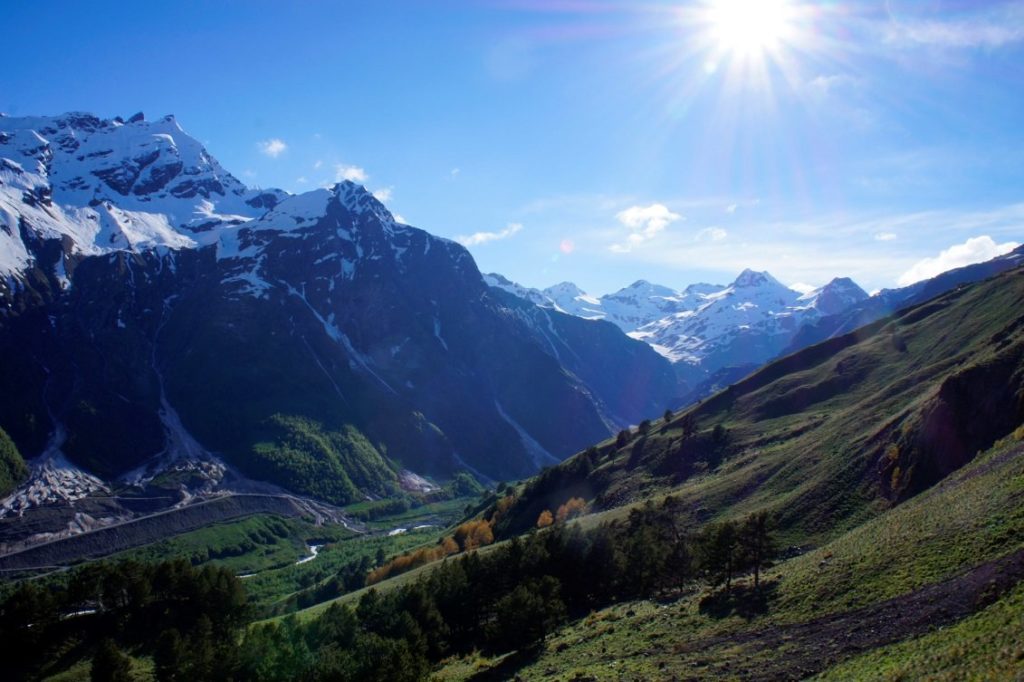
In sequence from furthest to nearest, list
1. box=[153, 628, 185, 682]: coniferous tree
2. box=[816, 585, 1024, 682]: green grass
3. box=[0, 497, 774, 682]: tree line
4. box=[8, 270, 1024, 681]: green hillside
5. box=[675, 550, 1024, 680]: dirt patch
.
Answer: box=[153, 628, 185, 682]: coniferous tree < box=[0, 497, 774, 682]: tree line < box=[8, 270, 1024, 681]: green hillside < box=[675, 550, 1024, 680]: dirt patch < box=[816, 585, 1024, 682]: green grass

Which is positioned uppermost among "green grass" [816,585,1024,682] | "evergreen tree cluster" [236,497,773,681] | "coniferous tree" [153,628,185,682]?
"coniferous tree" [153,628,185,682]

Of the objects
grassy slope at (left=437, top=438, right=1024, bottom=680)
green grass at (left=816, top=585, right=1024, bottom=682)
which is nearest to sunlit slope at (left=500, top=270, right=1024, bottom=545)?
grassy slope at (left=437, top=438, right=1024, bottom=680)

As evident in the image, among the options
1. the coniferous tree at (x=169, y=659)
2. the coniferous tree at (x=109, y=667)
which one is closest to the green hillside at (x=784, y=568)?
the coniferous tree at (x=169, y=659)

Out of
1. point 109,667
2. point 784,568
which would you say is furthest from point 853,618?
point 109,667

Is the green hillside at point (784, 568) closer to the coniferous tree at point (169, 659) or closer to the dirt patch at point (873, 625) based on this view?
the dirt patch at point (873, 625)

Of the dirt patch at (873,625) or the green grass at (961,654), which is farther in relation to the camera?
the dirt patch at (873,625)

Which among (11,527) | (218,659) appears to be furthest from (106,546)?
(218,659)

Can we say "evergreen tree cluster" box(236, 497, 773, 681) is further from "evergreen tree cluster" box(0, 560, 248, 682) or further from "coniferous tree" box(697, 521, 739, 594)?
"evergreen tree cluster" box(0, 560, 248, 682)

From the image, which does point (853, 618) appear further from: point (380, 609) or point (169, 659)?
point (169, 659)

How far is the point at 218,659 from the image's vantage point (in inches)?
2475

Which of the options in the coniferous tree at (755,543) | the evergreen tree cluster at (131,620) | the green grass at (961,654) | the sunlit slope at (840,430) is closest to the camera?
the green grass at (961,654)

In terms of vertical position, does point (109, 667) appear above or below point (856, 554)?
above

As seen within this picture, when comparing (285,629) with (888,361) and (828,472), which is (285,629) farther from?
(888,361)

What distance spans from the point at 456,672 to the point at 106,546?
616 feet
